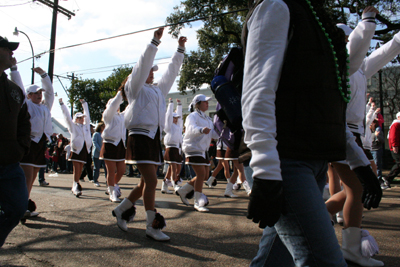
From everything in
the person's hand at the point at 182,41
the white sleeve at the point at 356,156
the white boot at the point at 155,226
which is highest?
the person's hand at the point at 182,41

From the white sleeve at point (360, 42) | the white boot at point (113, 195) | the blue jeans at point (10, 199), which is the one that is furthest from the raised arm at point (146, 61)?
the white boot at point (113, 195)

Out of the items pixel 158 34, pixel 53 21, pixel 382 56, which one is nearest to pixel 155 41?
pixel 158 34

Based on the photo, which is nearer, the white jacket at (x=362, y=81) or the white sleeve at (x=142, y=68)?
the white jacket at (x=362, y=81)

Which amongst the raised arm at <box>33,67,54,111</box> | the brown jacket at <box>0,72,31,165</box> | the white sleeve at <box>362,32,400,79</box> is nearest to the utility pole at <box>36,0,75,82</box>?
the raised arm at <box>33,67,54,111</box>

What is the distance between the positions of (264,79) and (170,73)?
10.3 ft

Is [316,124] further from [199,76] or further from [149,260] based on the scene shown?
[199,76]

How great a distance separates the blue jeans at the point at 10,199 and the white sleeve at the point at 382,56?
3584 millimetres

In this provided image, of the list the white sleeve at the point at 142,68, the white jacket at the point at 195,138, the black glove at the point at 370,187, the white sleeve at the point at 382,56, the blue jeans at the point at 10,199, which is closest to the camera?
the black glove at the point at 370,187

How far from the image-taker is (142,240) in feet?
12.5

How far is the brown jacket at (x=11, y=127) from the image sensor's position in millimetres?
2885

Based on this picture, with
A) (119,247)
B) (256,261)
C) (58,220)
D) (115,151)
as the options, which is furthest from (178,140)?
(256,261)

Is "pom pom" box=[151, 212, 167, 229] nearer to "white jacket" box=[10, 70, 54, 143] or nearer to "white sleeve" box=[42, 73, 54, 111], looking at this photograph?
"white jacket" box=[10, 70, 54, 143]

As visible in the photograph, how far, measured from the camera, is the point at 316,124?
4.75ft

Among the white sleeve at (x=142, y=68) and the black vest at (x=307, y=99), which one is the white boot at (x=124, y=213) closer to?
the white sleeve at (x=142, y=68)
